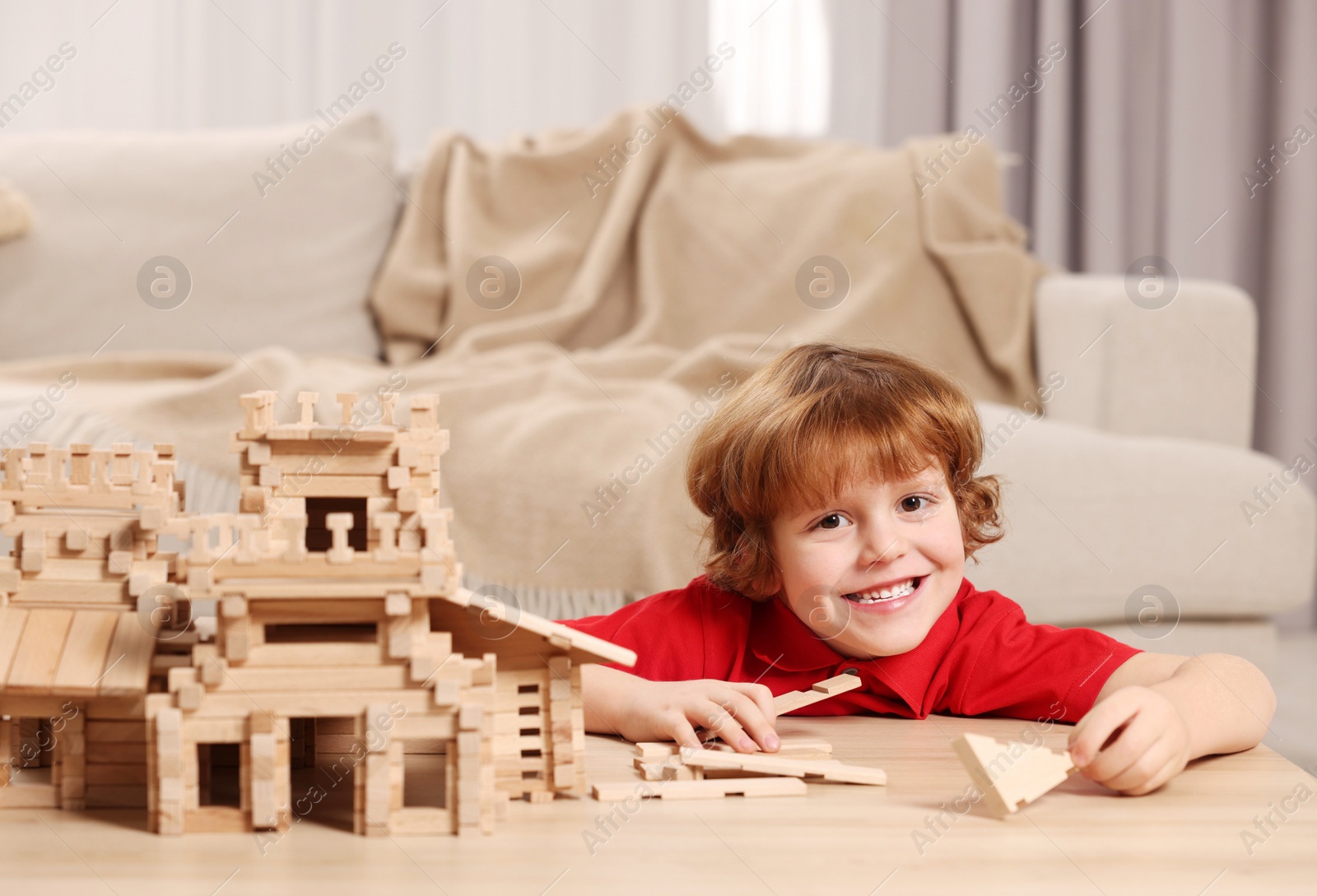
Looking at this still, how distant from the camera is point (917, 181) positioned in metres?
2.13

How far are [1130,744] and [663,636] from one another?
362 millimetres

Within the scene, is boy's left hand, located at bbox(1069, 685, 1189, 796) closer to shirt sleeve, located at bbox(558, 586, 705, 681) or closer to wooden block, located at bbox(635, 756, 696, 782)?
wooden block, located at bbox(635, 756, 696, 782)

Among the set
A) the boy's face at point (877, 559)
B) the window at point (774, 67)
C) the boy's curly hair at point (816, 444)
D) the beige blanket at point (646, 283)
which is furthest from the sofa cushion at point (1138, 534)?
the window at point (774, 67)

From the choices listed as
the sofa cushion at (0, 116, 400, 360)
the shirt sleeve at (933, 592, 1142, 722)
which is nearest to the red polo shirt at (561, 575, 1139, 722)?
the shirt sleeve at (933, 592, 1142, 722)

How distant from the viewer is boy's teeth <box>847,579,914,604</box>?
82 cm

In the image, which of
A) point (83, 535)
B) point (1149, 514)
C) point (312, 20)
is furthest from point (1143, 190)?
point (83, 535)

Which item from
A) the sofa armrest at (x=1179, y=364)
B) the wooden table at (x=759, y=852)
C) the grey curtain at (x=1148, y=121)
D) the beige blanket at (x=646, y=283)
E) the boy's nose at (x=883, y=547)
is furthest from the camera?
the grey curtain at (x=1148, y=121)

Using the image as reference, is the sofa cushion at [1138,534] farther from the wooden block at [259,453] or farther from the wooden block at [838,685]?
the wooden block at [259,453]

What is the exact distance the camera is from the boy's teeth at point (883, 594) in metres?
0.82

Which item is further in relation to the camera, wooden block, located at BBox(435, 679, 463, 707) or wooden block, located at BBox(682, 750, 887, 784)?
wooden block, located at BBox(682, 750, 887, 784)

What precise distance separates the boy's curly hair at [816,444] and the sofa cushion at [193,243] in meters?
1.35

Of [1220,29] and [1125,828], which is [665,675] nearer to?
[1125,828]

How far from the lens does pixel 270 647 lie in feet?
1.77

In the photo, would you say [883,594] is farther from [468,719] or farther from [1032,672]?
[468,719]
